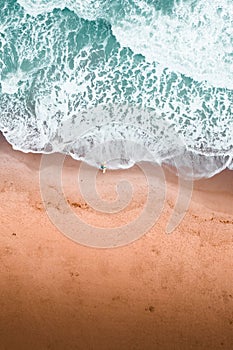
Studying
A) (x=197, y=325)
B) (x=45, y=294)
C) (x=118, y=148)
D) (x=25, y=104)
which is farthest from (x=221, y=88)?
(x=45, y=294)

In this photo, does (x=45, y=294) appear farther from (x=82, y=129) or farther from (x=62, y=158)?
(x=82, y=129)

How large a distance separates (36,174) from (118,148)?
1.71m

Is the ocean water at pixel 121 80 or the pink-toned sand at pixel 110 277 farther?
the ocean water at pixel 121 80

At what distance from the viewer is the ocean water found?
8969 millimetres

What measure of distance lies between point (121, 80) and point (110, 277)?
4.27 m

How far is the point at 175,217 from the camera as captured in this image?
8352 mm

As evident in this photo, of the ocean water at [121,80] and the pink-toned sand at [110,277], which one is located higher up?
the ocean water at [121,80]

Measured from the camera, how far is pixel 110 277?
7613 mm

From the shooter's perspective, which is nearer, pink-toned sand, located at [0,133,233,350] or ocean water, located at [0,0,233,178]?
pink-toned sand, located at [0,133,233,350]

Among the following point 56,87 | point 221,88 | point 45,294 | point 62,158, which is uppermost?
point 221,88

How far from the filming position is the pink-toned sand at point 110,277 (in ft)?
23.4

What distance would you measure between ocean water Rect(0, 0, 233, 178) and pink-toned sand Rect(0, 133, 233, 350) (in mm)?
702

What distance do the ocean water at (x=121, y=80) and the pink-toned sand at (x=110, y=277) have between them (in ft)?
2.30

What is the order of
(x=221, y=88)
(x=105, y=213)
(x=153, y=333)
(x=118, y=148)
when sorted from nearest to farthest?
(x=153, y=333)
(x=105, y=213)
(x=118, y=148)
(x=221, y=88)
